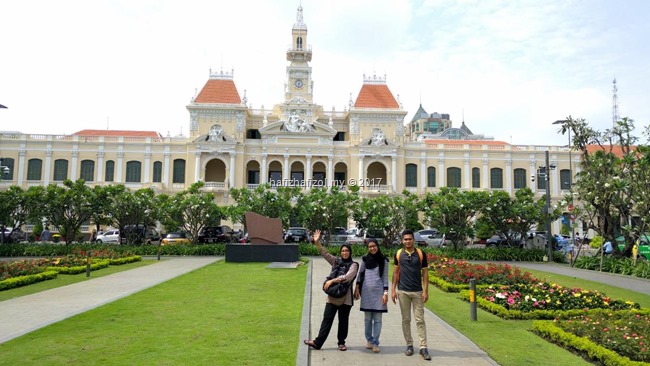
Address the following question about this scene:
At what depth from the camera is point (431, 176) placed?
51469 mm

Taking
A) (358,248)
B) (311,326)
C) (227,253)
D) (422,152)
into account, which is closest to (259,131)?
(422,152)

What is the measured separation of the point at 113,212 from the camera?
2936cm

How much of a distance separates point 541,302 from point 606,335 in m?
3.19

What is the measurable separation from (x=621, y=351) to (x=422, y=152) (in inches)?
1765

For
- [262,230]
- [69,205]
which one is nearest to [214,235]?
[69,205]

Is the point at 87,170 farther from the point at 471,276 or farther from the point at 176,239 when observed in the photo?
the point at 471,276

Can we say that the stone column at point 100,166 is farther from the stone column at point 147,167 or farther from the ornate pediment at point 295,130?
the ornate pediment at point 295,130

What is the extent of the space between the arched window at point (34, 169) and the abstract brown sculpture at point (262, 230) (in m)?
35.8

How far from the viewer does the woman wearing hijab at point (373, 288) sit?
760 centimetres

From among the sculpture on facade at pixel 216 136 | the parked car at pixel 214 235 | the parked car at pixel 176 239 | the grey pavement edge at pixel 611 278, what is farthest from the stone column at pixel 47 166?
the grey pavement edge at pixel 611 278

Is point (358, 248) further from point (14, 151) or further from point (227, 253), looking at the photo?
point (14, 151)

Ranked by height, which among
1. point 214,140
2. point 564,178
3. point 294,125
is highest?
point 294,125

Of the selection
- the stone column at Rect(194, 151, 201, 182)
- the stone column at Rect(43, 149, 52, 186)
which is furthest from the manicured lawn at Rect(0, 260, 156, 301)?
the stone column at Rect(43, 149, 52, 186)

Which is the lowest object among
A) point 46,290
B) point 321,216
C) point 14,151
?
point 46,290
